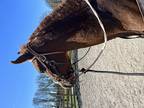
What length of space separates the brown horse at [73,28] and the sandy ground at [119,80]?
2.67 m

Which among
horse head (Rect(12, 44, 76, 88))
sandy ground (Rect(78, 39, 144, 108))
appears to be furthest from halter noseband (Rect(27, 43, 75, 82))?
sandy ground (Rect(78, 39, 144, 108))

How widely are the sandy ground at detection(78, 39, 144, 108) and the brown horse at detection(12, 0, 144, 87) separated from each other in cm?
267

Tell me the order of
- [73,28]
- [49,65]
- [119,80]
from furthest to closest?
1. [119,80]
2. [49,65]
3. [73,28]

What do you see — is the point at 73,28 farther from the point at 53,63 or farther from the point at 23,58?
the point at 23,58

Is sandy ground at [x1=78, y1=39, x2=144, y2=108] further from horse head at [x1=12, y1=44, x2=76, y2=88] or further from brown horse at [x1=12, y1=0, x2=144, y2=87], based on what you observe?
brown horse at [x1=12, y1=0, x2=144, y2=87]

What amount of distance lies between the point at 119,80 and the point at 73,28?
3969 mm

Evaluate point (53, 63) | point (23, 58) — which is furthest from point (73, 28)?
point (23, 58)

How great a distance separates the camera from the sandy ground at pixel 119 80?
5453 millimetres

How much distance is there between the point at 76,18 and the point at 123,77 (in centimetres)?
383

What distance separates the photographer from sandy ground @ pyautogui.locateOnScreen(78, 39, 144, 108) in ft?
17.9

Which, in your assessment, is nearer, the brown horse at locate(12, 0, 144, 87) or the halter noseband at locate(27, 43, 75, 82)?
the brown horse at locate(12, 0, 144, 87)

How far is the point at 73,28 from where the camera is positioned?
264 centimetres

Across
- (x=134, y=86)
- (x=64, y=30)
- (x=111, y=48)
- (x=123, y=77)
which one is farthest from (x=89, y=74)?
(x=64, y=30)

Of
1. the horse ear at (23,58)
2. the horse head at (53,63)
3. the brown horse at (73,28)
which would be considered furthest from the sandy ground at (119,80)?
the horse ear at (23,58)
